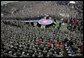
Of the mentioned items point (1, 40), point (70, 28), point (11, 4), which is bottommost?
point (11, 4)

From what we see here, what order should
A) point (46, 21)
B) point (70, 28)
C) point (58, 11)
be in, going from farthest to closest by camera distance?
point (58, 11)
point (46, 21)
point (70, 28)

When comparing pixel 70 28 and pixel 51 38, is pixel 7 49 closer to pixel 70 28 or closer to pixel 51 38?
pixel 51 38

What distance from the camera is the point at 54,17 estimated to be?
32125 millimetres

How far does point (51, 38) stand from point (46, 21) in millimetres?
9096

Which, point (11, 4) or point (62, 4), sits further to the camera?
point (11, 4)

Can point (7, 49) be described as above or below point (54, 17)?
above

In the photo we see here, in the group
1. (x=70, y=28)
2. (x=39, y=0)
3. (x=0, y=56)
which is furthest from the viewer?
(x=39, y=0)

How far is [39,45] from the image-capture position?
1889 centimetres

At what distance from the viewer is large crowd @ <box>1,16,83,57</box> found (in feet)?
56.3

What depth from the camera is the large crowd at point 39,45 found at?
17156mm

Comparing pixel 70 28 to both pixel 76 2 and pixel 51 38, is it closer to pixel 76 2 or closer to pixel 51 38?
pixel 51 38

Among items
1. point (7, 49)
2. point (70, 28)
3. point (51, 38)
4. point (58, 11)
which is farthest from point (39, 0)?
point (7, 49)

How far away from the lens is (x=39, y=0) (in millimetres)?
44969

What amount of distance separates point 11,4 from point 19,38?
2622cm
